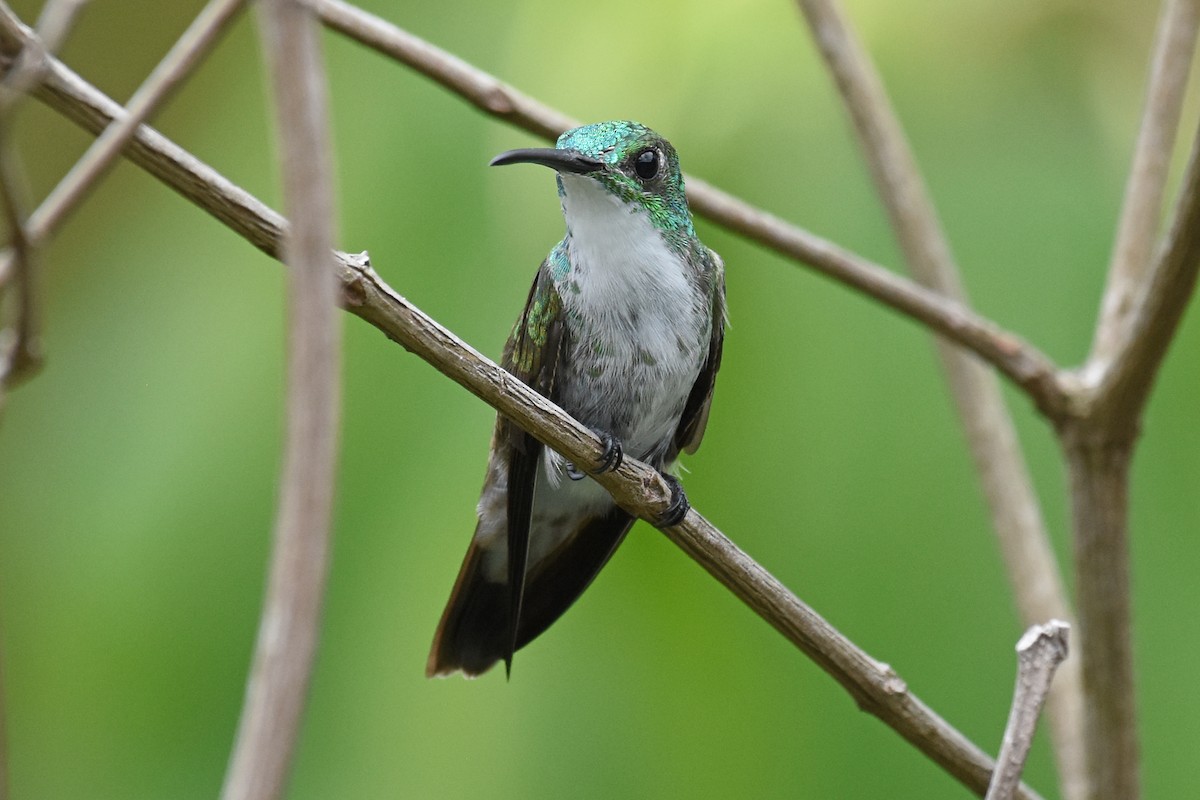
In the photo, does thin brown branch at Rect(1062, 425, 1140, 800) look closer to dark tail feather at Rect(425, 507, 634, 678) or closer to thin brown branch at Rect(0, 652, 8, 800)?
dark tail feather at Rect(425, 507, 634, 678)

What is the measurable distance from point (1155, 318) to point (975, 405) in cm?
45

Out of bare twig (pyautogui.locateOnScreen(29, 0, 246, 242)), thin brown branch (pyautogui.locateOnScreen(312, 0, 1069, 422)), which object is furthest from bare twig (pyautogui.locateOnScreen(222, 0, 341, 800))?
thin brown branch (pyautogui.locateOnScreen(312, 0, 1069, 422))

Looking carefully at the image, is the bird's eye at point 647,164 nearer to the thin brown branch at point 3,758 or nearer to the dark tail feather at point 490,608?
the dark tail feather at point 490,608

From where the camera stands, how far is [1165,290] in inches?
60.0

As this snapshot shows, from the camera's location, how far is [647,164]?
1978mm

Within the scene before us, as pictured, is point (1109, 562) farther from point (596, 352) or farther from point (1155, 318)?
point (596, 352)

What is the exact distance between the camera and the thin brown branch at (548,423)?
1.06 metres

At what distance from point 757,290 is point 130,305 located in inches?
49.3

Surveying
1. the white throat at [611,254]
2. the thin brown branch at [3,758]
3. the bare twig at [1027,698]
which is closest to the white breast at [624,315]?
the white throat at [611,254]

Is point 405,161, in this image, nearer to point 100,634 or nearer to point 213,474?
point 213,474

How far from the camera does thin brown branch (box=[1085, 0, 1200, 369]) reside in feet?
5.90

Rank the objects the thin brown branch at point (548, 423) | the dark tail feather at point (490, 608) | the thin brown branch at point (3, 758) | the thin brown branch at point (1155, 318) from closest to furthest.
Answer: the thin brown branch at point (3, 758)
the thin brown branch at point (548, 423)
the thin brown branch at point (1155, 318)
the dark tail feather at point (490, 608)

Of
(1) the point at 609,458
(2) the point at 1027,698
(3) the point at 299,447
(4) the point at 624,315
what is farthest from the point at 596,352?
(3) the point at 299,447

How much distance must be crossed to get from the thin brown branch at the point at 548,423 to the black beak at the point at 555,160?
15.3 inches
